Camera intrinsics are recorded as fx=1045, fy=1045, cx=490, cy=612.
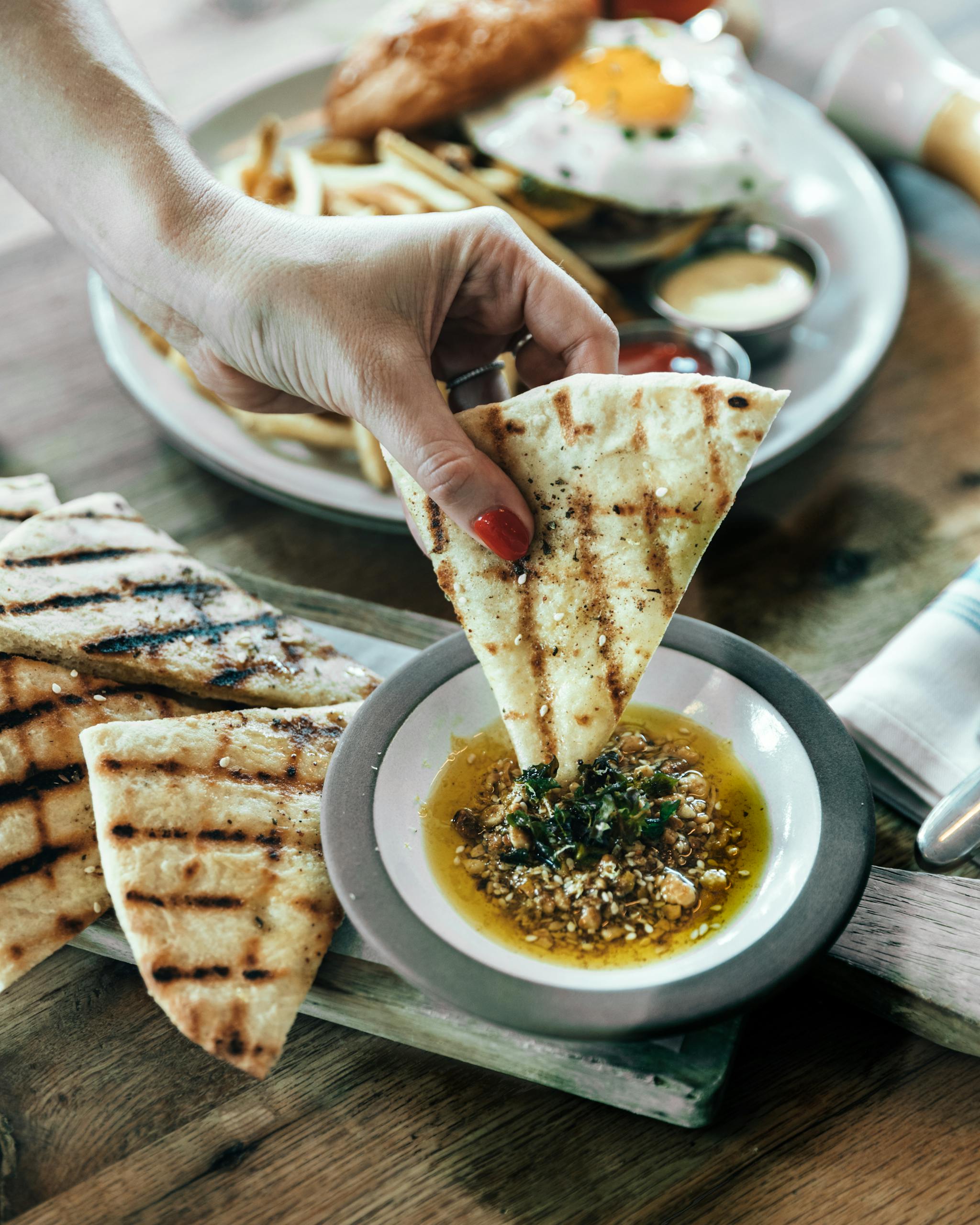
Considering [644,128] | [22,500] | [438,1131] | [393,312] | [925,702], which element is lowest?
[22,500]

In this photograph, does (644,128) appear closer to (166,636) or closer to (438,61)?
(438,61)

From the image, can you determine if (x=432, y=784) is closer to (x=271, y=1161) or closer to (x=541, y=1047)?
(x=541, y=1047)

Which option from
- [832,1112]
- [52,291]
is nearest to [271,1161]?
[832,1112]

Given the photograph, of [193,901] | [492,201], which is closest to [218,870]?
[193,901]

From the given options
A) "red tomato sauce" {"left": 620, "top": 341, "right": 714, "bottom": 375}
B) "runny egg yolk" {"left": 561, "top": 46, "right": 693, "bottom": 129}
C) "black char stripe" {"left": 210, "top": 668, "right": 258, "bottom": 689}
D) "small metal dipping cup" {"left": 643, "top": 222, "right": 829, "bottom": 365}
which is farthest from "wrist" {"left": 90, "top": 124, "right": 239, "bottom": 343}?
"runny egg yolk" {"left": 561, "top": 46, "right": 693, "bottom": 129}

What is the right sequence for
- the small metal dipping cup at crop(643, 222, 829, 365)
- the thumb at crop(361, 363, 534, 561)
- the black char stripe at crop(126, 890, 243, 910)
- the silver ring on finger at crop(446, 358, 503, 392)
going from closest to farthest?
1. the black char stripe at crop(126, 890, 243, 910)
2. the thumb at crop(361, 363, 534, 561)
3. the silver ring on finger at crop(446, 358, 503, 392)
4. the small metal dipping cup at crop(643, 222, 829, 365)

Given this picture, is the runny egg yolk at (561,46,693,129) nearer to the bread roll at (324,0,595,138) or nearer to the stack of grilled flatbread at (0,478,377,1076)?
the bread roll at (324,0,595,138)

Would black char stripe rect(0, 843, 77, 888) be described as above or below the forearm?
below
